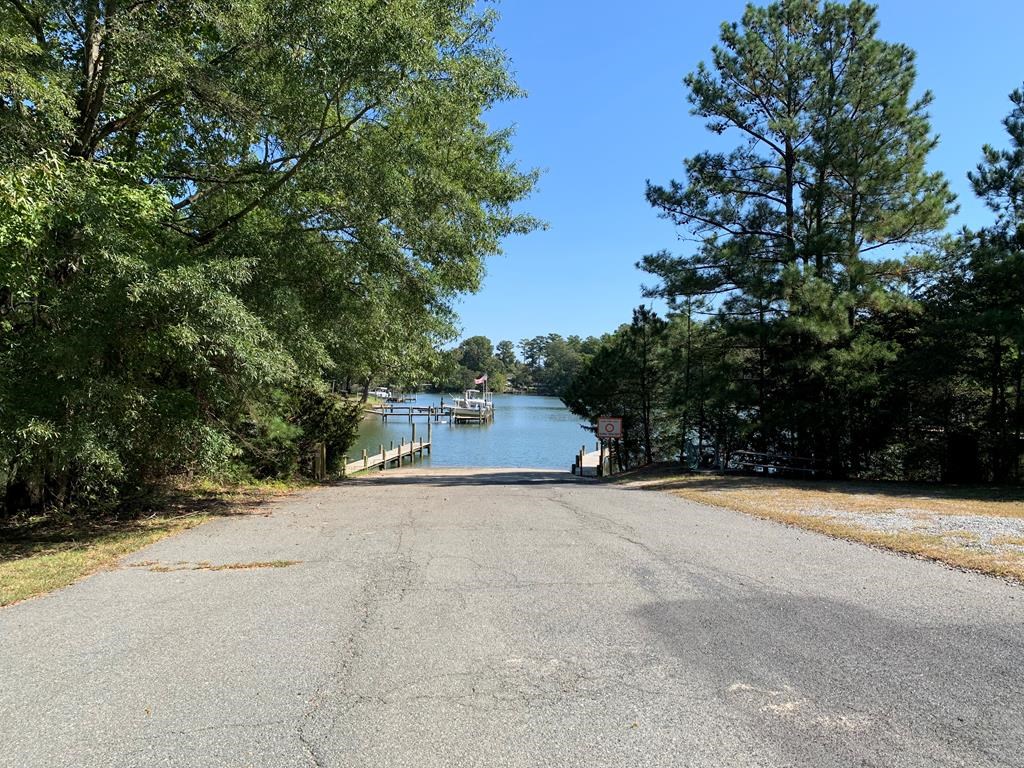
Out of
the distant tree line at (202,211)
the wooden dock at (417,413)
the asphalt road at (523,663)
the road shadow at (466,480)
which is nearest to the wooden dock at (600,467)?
the road shadow at (466,480)

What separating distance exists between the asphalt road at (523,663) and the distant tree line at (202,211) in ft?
8.31

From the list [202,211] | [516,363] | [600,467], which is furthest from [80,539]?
[516,363]

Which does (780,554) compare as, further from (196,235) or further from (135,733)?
(196,235)

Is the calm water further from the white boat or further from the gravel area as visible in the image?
the gravel area

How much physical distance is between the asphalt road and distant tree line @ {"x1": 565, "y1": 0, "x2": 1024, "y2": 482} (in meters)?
12.3

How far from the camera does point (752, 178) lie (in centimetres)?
1952

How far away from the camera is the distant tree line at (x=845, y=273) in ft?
54.3

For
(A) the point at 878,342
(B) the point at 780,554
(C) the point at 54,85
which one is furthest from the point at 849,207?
(C) the point at 54,85

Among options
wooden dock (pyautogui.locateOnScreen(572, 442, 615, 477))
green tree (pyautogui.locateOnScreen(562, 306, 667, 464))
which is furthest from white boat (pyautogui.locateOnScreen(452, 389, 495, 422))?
green tree (pyautogui.locateOnScreen(562, 306, 667, 464))

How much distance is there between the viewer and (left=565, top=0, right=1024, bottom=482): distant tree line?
A: 16.6 m

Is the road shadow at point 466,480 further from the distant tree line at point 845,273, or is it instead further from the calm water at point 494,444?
the calm water at point 494,444

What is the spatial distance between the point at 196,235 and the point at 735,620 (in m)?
9.84

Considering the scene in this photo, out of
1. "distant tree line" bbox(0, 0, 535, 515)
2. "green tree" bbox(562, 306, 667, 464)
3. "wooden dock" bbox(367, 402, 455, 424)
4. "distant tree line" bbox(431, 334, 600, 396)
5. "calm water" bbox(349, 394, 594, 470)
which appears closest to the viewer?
"distant tree line" bbox(0, 0, 535, 515)

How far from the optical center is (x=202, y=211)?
11.2m
